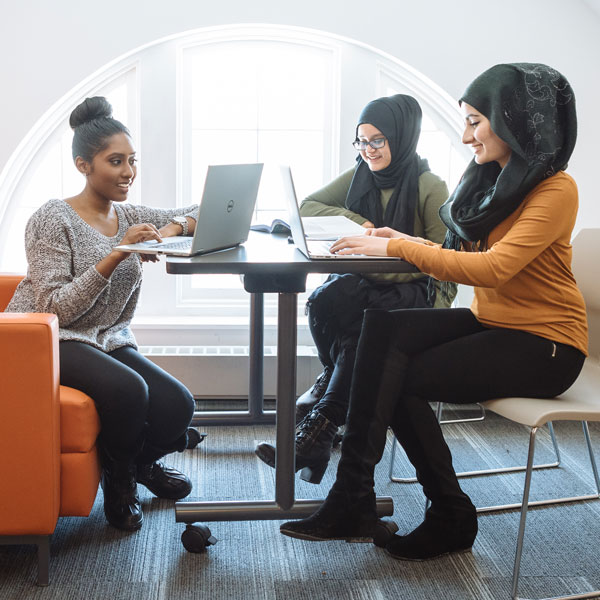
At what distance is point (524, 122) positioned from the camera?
1837mm

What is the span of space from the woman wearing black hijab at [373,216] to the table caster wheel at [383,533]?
29 centimetres

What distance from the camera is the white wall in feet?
9.51

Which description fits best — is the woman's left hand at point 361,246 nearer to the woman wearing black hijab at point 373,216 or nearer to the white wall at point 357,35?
the woman wearing black hijab at point 373,216

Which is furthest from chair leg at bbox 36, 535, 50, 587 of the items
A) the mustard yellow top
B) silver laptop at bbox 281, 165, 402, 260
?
the mustard yellow top

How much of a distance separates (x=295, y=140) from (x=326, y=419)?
1557 mm

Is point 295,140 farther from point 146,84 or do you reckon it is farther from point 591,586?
point 591,586

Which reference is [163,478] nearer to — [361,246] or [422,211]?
[361,246]

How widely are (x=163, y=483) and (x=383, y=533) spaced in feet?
2.22

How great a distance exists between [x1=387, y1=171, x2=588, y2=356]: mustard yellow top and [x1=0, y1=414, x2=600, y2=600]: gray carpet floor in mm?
578

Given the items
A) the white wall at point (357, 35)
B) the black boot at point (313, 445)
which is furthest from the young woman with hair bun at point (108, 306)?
the white wall at point (357, 35)

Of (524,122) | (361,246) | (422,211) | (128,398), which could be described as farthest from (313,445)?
(524,122)

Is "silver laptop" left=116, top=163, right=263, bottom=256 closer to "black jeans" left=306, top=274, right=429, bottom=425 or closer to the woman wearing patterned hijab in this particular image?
the woman wearing patterned hijab

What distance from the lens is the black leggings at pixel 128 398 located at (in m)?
1.96

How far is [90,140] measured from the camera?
217 centimetres
